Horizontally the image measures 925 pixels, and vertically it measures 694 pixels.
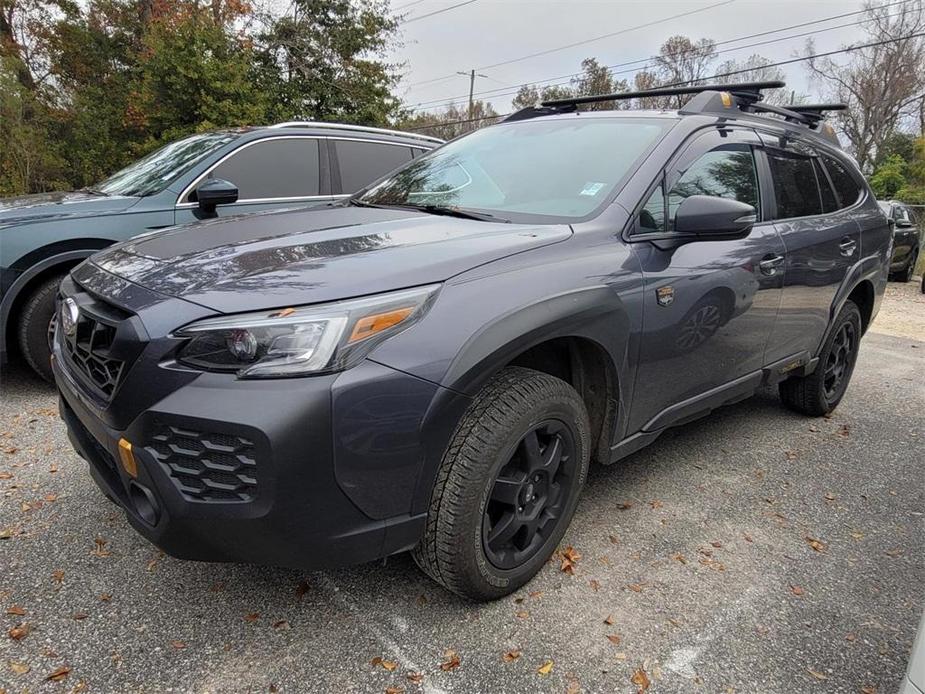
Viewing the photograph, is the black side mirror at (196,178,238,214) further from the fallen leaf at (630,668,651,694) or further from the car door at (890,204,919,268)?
the car door at (890,204,919,268)

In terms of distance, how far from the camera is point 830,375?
4.22 metres

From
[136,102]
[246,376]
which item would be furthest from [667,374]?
[136,102]

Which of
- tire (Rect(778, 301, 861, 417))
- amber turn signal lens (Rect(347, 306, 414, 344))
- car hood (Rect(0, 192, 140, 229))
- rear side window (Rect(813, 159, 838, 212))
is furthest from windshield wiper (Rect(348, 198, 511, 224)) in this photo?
tire (Rect(778, 301, 861, 417))

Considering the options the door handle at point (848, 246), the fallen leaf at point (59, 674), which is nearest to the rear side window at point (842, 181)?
the door handle at point (848, 246)

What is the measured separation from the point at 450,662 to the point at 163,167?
14.4ft

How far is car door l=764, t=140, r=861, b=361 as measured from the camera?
10.9 ft

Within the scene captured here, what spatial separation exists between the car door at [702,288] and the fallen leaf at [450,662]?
1.16 metres

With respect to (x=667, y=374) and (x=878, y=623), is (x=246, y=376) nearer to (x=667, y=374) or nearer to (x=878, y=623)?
→ (x=667, y=374)

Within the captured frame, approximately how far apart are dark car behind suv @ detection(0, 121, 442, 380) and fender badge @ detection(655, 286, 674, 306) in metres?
2.72

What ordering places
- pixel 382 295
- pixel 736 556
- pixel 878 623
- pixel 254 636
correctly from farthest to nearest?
pixel 736 556 < pixel 878 623 < pixel 254 636 < pixel 382 295

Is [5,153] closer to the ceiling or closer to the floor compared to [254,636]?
closer to the ceiling

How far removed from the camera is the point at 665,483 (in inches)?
125

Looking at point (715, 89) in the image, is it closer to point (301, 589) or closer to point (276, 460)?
point (276, 460)

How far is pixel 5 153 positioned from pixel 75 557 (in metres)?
15.5
